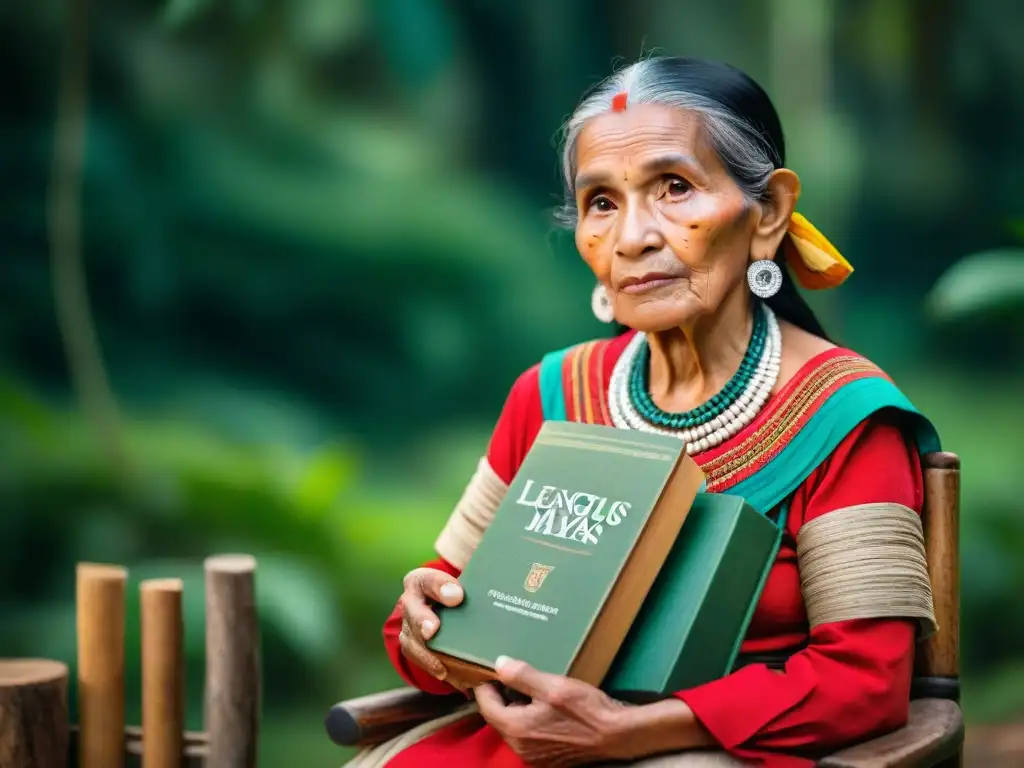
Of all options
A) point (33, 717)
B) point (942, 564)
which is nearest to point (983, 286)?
point (942, 564)

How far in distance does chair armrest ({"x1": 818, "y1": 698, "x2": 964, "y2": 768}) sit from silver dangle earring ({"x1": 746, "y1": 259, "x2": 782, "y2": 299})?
713 mm

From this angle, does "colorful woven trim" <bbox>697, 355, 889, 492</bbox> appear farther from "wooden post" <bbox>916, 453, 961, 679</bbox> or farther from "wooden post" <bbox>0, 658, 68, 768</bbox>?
"wooden post" <bbox>0, 658, 68, 768</bbox>

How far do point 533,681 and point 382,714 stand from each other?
0.52 m

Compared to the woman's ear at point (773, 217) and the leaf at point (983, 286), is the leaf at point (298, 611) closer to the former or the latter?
the leaf at point (983, 286)

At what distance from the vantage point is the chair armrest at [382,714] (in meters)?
2.18

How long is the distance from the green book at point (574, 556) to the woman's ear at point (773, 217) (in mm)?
410

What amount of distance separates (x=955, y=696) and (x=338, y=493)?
3.10m

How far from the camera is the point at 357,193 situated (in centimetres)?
521

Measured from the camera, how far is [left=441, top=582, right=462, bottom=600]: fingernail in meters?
1.97

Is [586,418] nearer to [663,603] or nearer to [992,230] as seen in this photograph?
[663,603]

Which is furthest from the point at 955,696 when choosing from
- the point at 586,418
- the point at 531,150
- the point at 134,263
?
the point at 134,263

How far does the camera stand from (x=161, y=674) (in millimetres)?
2547

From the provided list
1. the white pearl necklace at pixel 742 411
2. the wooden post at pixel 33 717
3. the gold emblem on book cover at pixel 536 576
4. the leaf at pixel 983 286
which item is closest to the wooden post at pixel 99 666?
the wooden post at pixel 33 717

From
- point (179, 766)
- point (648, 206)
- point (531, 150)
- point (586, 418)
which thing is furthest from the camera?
point (531, 150)
